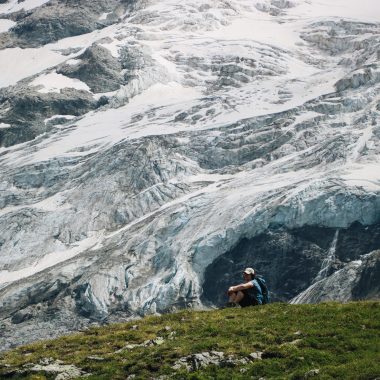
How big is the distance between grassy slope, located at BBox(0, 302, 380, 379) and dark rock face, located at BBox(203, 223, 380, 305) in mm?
90436

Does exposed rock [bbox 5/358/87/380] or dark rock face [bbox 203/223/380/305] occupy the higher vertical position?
exposed rock [bbox 5/358/87/380]

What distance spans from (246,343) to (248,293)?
675 cm

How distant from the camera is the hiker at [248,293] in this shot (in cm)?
3500

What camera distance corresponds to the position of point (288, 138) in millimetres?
170375

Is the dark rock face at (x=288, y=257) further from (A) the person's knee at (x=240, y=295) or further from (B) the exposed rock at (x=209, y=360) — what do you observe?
(B) the exposed rock at (x=209, y=360)

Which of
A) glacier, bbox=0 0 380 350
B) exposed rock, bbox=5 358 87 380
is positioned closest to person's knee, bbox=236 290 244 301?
exposed rock, bbox=5 358 87 380

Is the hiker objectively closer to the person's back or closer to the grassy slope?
the person's back

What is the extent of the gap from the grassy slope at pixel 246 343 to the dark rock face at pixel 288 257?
9044 centimetres

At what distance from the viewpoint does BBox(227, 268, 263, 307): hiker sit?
35000 mm

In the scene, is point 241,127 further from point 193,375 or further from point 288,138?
point 193,375

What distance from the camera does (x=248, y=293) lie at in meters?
35.2

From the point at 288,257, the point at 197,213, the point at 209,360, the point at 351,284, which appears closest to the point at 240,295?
the point at 209,360

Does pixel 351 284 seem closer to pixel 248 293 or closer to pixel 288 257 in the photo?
pixel 288 257

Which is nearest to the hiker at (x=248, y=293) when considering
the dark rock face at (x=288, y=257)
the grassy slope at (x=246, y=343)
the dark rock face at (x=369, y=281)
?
the grassy slope at (x=246, y=343)
